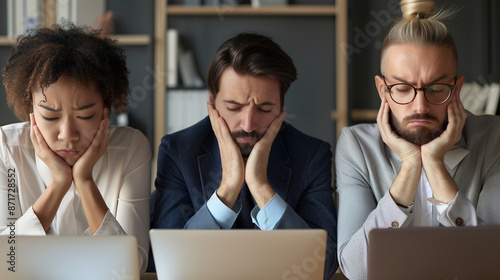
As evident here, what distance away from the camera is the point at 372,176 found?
1802 millimetres

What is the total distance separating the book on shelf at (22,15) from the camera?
10.6 ft

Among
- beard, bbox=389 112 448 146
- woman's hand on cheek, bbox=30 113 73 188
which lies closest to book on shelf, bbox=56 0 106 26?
woman's hand on cheek, bbox=30 113 73 188

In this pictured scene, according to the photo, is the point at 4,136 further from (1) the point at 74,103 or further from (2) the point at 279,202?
(2) the point at 279,202

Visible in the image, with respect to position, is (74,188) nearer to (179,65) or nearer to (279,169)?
(279,169)

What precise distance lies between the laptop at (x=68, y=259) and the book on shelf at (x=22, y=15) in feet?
7.63

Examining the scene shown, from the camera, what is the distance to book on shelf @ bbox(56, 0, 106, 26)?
10.6ft

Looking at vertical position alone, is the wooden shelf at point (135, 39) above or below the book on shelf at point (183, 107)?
above

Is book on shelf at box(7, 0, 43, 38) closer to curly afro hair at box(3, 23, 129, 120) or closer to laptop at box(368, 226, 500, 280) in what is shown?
curly afro hair at box(3, 23, 129, 120)

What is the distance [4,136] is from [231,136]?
732 millimetres

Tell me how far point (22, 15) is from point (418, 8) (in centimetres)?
235

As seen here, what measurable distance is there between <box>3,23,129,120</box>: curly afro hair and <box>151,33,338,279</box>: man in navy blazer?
271mm

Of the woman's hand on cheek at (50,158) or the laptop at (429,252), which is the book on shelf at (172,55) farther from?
the laptop at (429,252)

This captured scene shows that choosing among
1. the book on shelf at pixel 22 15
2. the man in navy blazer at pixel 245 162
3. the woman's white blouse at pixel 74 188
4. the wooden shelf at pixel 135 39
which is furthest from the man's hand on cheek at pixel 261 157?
the book on shelf at pixel 22 15

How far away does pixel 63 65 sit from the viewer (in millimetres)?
1750
